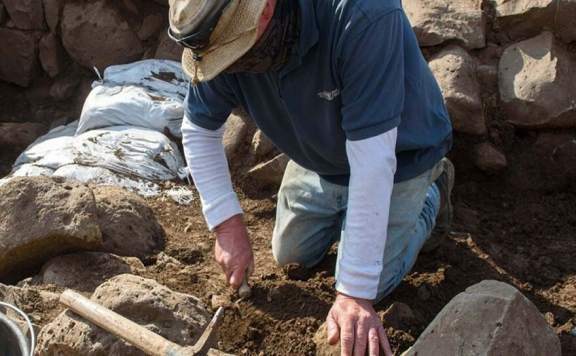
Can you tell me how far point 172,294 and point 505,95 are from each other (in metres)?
2.40

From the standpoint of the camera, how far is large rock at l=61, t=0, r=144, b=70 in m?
6.55

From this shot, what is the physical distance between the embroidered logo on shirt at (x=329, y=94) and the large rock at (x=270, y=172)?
1.74 meters

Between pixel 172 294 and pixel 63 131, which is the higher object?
pixel 172 294

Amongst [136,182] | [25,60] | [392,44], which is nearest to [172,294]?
[392,44]

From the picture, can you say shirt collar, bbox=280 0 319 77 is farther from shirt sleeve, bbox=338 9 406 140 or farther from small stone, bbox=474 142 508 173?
small stone, bbox=474 142 508 173

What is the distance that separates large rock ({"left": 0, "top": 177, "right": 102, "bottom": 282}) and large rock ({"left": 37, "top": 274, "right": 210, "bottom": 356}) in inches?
27.1

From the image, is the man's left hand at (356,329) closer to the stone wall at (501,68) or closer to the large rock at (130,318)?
the large rock at (130,318)

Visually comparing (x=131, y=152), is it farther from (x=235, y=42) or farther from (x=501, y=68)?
(x=235, y=42)

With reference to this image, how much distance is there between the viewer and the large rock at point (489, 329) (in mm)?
2598

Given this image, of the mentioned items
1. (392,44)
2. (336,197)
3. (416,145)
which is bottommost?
(336,197)

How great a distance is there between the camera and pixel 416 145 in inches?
128

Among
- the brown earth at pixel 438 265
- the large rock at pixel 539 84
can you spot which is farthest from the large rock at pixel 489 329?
the large rock at pixel 539 84

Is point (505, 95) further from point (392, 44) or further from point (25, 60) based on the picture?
point (25, 60)

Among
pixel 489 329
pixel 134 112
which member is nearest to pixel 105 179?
pixel 134 112
